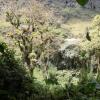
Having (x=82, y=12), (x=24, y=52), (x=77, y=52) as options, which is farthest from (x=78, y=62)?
(x=82, y=12)

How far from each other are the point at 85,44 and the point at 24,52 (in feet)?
13.8

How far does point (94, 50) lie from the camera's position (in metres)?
19.7

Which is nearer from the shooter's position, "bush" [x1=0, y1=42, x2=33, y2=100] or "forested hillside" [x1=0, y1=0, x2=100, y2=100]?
"bush" [x1=0, y1=42, x2=33, y2=100]

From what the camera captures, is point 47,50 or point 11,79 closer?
point 11,79

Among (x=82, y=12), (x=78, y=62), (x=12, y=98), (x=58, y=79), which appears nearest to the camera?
(x=12, y=98)

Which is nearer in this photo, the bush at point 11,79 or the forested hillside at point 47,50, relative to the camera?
the bush at point 11,79

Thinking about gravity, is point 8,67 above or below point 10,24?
below

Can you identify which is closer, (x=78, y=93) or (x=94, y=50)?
(x=78, y=93)

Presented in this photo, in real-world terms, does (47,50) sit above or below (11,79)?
above

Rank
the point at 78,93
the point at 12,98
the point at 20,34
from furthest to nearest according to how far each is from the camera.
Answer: the point at 20,34 < the point at 78,93 < the point at 12,98

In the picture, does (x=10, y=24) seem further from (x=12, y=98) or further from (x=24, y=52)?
(x=12, y=98)

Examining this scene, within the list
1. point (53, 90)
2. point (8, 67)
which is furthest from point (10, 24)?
point (8, 67)

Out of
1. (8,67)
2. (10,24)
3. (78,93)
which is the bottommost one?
(78,93)

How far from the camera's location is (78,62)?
71.5ft
